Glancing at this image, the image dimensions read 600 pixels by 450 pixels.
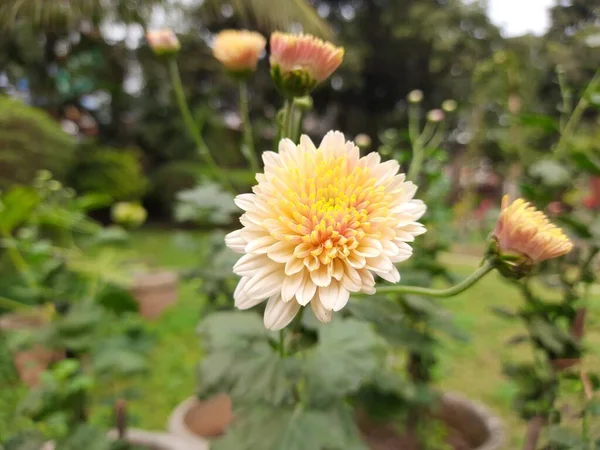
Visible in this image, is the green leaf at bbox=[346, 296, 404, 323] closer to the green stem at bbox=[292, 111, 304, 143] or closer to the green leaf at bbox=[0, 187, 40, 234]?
the green stem at bbox=[292, 111, 304, 143]

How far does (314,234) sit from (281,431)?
0.32 meters

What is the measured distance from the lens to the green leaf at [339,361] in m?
0.67

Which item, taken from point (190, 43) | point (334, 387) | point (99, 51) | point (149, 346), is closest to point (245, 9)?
point (190, 43)

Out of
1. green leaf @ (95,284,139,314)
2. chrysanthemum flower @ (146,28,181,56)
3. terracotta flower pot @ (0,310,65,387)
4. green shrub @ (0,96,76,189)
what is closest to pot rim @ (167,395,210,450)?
green leaf @ (95,284,139,314)

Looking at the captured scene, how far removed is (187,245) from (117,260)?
1.11 feet

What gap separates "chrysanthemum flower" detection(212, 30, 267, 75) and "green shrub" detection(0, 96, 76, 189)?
322 centimetres

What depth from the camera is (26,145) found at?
12.3ft

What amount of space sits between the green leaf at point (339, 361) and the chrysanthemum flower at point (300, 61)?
0.35 metres

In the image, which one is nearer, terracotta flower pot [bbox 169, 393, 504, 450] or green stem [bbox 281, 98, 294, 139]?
green stem [bbox 281, 98, 294, 139]

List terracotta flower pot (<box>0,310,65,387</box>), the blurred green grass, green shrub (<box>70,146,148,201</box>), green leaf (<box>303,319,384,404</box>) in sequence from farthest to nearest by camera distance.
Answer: green shrub (<box>70,146,148,201</box>) < the blurred green grass < terracotta flower pot (<box>0,310,65,387</box>) < green leaf (<box>303,319,384,404</box>)

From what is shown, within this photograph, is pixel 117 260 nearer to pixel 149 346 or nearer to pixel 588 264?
pixel 149 346

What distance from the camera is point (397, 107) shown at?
28.8 ft

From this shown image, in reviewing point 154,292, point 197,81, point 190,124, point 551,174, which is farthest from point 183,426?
point 197,81

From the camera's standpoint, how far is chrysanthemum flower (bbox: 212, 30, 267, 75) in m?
0.77
